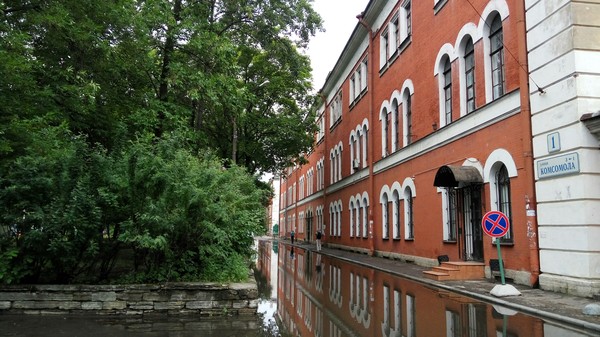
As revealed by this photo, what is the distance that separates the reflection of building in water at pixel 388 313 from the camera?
7.52 meters

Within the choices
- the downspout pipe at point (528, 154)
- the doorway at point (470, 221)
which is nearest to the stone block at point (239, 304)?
the downspout pipe at point (528, 154)

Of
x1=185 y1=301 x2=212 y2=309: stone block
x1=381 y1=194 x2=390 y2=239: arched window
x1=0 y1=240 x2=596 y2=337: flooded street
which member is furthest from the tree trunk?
x1=381 y1=194 x2=390 y2=239: arched window

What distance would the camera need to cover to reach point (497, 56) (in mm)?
14359

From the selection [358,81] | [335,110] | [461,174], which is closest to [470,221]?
[461,174]

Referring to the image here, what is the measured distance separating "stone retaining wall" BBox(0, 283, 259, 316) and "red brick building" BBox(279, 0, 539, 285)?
763cm

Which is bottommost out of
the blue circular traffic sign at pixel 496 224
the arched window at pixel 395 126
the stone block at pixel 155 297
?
the stone block at pixel 155 297

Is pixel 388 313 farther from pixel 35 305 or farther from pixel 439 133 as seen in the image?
pixel 439 133

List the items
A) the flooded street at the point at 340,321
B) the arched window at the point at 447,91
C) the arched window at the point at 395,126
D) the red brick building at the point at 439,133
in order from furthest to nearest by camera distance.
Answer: the arched window at the point at 395,126 < the arched window at the point at 447,91 < the red brick building at the point at 439,133 < the flooded street at the point at 340,321

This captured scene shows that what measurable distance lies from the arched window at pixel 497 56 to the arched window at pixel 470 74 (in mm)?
1164

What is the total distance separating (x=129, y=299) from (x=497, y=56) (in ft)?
39.8

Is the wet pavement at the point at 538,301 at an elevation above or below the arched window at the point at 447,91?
below

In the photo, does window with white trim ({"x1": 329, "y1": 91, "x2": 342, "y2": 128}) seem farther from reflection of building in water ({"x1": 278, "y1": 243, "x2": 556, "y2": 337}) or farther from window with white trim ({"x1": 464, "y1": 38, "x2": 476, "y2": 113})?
reflection of building in water ({"x1": 278, "y1": 243, "x2": 556, "y2": 337})

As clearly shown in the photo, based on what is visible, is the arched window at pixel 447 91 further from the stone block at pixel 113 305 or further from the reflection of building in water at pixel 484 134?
the stone block at pixel 113 305

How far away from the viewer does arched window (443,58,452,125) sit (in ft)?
56.8
